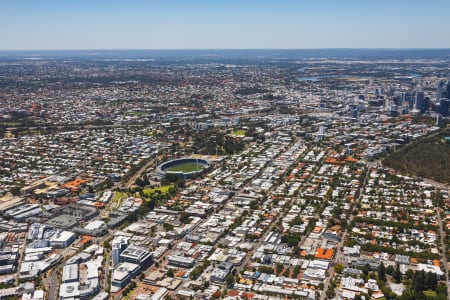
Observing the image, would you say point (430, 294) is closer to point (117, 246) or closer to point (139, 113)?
point (117, 246)

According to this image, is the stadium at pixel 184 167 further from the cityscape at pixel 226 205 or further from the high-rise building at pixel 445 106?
the high-rise building at pixel 445 106

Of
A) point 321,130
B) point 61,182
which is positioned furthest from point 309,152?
point 61,182

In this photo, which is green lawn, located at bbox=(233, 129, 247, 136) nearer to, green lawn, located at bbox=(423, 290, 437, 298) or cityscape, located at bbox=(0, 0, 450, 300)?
cityscape, located at bbox=(0, 0, 450, 300)

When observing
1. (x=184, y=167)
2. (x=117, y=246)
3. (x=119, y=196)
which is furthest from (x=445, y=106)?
(x=117, y=246)

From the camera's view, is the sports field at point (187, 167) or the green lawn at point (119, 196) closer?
the green lawn at point (119, 196)

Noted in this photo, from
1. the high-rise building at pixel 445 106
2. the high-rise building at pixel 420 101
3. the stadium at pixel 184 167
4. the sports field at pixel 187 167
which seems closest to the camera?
the stadium at pixel 184 167

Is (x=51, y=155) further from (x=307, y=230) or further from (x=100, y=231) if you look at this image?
(x=307, y=230)

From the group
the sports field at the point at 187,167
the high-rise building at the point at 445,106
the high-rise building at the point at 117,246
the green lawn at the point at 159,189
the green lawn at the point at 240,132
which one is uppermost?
the high-rise building at the point at 445,106

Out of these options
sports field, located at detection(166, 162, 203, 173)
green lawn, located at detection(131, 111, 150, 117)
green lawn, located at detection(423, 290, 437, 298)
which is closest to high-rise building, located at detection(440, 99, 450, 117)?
sports field, located at detection(166, 162, 203, 173)

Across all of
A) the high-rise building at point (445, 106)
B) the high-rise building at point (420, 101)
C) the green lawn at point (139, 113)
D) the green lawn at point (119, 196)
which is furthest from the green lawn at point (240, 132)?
the high-rise building at point (445, 106)
